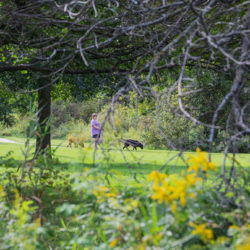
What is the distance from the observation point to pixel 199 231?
1743 mm

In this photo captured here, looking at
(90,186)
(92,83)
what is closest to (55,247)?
(90,186)

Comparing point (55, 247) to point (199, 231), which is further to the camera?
point (55, 247)

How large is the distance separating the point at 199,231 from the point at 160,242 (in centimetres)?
25

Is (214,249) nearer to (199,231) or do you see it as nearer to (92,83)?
(199,231)

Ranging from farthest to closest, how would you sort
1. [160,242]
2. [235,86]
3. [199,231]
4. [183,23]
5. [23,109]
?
[23,109]
[183,23]
[235,86]
[160,242]
[199,231]

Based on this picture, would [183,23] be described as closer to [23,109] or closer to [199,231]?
[199,231]

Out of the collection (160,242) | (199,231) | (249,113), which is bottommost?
(160,242)

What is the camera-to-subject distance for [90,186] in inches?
85.8

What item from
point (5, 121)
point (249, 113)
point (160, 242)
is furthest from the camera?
point (5, 121)

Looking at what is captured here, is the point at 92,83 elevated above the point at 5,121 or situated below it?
above

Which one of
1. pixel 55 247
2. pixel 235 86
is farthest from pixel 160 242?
pixel 55 247

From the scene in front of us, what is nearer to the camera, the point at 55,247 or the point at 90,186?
the point at 90,186

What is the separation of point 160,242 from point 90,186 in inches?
20.9

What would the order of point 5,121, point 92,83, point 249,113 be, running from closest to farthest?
point 249,113, point 92,83, point 5,121
